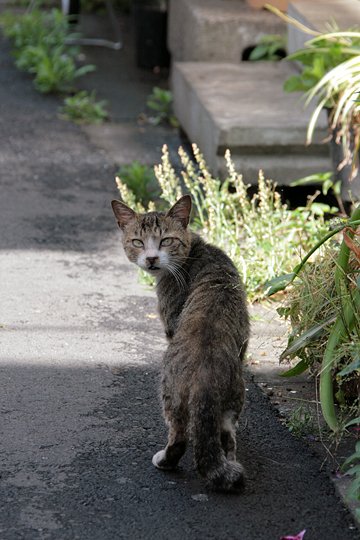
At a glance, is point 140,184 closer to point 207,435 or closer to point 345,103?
point 345,103

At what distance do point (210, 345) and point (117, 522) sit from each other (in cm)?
77

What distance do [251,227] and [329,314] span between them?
1.87 meters

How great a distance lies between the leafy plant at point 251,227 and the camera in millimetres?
6434

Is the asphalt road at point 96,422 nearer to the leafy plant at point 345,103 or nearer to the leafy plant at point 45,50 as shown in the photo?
the leafy plant at point 345,103

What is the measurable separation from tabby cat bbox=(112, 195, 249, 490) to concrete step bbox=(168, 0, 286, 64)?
5.23m

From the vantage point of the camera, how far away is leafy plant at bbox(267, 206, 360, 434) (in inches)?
180

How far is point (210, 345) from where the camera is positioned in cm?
419

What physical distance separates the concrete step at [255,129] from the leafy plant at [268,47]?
0.90 m

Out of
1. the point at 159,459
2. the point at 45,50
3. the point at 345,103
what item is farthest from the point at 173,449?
the point at 45,50

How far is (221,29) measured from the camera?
32.6 ft

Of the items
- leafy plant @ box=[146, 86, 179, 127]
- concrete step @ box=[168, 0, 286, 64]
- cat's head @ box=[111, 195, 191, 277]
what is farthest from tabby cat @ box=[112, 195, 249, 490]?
leafy plant @ box=[146, 86, 179, 127]

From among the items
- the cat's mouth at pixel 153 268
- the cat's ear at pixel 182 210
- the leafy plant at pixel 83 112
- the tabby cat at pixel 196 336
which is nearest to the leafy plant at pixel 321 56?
the cat's ear at pixel 182 210

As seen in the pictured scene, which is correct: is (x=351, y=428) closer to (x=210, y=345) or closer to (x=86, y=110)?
(x=210, y=345)

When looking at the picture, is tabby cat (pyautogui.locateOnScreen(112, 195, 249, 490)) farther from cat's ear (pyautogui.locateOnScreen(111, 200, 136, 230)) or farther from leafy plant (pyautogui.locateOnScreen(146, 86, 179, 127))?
leafy plant (pyautogui.locateOnScreen(146, 86, 179, 127))
